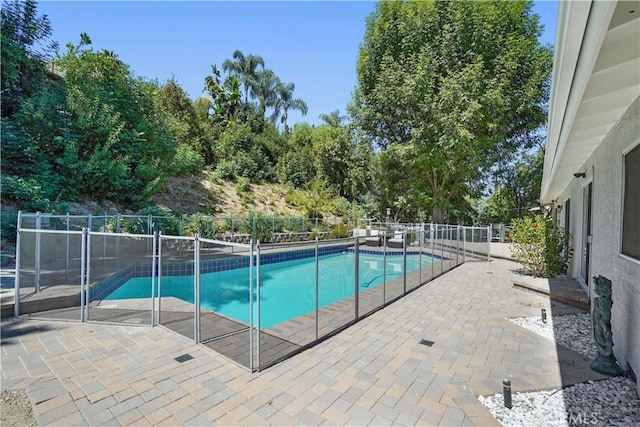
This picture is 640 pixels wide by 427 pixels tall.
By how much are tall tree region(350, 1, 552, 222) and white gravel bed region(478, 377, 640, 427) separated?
13317mm

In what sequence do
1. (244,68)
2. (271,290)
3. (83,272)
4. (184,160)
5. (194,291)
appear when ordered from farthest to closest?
(244,68)
(184,160)
(271,290)
(83,272)
(194,291)

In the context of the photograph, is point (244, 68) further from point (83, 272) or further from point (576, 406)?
point (576, 406)

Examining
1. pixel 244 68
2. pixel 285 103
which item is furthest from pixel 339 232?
pixel 244 68

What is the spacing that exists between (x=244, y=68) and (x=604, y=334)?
33.3 m

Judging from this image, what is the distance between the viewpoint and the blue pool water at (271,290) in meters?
5.01

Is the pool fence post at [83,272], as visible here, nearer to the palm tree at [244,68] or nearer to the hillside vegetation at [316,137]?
the hillside vegetation at [316,137]

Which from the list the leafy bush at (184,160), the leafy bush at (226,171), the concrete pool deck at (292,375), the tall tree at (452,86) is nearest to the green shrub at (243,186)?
the leafy bush at (226,171)

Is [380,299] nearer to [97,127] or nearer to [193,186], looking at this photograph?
[97,127]

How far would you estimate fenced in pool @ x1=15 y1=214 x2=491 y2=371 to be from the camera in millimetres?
3967

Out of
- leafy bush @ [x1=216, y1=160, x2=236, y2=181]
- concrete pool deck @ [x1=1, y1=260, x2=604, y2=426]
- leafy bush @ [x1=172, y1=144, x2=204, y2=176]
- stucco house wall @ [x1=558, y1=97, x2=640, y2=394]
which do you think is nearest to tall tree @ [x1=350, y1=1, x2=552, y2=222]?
leafy bush @ [x1=216, y1=160, x2=236, y2=181]

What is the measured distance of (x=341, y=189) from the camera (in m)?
27.3

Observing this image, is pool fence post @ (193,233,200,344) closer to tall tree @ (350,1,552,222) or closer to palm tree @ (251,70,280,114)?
tall tree @ (350,1,552,222)

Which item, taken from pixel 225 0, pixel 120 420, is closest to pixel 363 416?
pixel 120 420

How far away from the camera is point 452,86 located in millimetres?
15195
